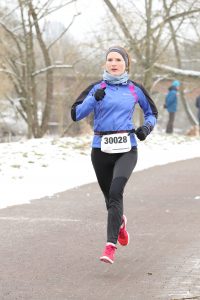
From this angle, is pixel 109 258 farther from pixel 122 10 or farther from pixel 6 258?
pixel 122 10

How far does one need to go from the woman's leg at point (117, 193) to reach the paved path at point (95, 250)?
0.97 feet

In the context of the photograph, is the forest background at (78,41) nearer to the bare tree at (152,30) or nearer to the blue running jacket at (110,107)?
the bare tree at (152,30)

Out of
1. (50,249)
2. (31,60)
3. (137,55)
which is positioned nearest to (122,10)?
(137,55)

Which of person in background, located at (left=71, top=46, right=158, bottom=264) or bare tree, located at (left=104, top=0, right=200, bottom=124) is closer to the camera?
person in background, located at (left=71, top=46, right=158, bottom=264)

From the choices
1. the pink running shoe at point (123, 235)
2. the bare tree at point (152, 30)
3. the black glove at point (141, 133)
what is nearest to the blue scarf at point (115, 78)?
the black glove at point (141, 133)

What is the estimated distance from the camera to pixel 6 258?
585cm

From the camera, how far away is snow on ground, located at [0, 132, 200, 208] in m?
10.3

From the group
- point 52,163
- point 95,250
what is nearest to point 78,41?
point 52,163

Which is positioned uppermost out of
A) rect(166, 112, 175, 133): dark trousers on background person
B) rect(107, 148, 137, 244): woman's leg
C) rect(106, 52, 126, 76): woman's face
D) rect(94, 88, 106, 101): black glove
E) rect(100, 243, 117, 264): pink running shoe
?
rect(106, 52, 126, 76): woman's face

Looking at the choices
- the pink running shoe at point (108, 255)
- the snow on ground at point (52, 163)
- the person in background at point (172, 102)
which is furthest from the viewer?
the person in background at point (172, 102)

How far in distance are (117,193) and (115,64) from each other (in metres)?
1.03

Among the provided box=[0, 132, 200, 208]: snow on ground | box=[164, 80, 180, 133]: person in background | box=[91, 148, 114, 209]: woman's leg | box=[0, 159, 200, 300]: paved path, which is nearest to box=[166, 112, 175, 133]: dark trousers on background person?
box=[164, 80, 180, 133]: person in background

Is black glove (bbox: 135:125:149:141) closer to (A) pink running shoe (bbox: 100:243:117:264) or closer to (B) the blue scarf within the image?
(B) the blue scarf

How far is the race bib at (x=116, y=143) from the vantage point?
5.66m
